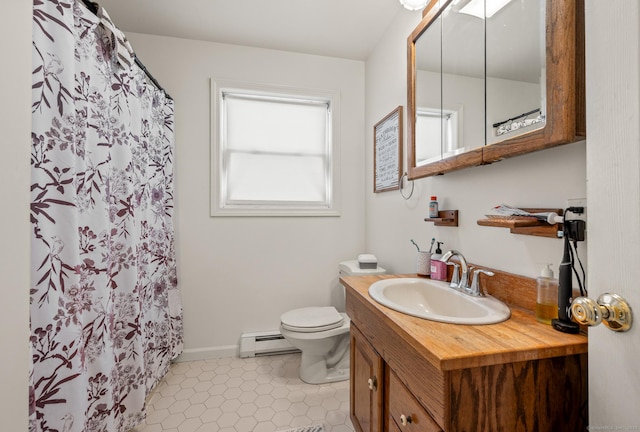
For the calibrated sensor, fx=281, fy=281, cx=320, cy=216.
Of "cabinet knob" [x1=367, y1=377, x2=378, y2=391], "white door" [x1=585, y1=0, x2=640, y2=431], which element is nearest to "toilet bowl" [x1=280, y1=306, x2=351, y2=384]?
"cabinet knob" [x1=367, y1=377, x2=378, y2=391]

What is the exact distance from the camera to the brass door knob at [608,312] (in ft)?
1.83

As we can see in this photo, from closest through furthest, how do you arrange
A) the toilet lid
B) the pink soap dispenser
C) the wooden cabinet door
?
the wooden cabinet door
the pink soap dispenser
the toilet lid

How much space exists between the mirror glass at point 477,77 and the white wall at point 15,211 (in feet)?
4.50

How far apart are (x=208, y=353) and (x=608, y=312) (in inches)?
93.3

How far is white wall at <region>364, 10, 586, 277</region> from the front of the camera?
34.4 inches

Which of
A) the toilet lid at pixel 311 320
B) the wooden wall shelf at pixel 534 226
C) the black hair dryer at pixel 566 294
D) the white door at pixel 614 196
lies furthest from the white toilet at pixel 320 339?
the white door at pixel 614 196

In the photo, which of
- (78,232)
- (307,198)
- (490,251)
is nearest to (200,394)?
(78,232)

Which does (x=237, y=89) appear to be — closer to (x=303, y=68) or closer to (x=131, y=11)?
(x=303, y=68)

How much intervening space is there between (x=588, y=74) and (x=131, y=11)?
8.11 feet

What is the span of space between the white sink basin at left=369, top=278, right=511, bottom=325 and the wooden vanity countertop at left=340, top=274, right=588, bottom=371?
25 mm

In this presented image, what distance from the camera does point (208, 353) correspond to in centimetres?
221

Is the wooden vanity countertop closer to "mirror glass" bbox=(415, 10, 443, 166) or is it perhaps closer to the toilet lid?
"mirror glass" bbox=(415, 10, 443, 166)

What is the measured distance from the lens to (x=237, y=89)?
2.26m

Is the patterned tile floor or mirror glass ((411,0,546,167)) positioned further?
the patterned tile floor
